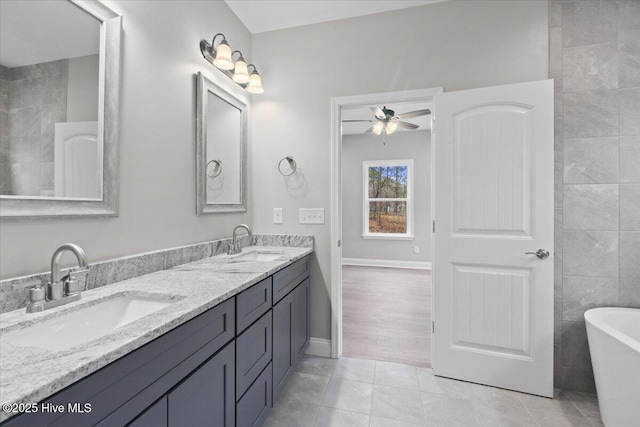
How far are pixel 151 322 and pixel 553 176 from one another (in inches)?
91.1

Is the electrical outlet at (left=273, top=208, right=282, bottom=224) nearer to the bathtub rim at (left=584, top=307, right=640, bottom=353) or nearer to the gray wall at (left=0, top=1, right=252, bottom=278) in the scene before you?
the gray wall at (left=0, top=1, right=252, bottom=278)

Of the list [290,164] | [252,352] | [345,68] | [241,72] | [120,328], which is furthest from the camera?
[290,164]

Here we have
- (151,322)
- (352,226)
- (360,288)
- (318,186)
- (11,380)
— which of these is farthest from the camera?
(352,226)

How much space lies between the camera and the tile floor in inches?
66.1

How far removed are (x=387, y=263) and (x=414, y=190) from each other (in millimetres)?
1490

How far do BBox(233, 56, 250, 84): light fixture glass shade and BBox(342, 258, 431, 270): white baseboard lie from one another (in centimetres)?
440

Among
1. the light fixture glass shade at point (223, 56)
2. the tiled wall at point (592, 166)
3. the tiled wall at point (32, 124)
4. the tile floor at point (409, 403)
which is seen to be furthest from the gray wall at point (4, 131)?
the tiled wall at point (592, 166)

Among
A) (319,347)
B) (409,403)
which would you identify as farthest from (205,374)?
(319,347)

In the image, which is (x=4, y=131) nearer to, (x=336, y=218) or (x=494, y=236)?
(x=336, y=218)

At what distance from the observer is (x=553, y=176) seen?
1896mm

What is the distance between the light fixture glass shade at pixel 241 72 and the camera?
209 cm

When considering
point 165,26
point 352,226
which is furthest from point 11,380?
point 352,226

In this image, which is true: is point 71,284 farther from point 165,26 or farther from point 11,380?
point 165,26

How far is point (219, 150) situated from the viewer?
214cm
